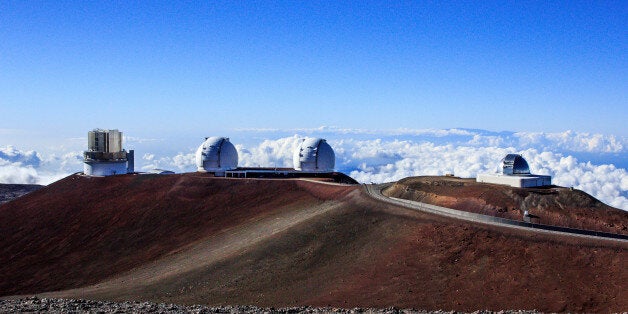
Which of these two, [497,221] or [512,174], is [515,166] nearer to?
[512,174]

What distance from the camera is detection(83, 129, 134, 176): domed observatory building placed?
58688 mm

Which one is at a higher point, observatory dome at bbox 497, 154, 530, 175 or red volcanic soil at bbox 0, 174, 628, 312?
observatory dome at bbox 497, 154, 530, 175

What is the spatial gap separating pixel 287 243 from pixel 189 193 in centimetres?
1863

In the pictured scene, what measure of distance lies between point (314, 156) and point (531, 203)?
83.4 ft

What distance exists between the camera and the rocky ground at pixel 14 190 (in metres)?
78.5

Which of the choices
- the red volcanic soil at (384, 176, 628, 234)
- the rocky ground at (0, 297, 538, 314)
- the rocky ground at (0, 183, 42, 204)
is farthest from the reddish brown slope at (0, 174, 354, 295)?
the rocky ground at (0, 183, 42, 204)

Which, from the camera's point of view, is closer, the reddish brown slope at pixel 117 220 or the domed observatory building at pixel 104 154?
the reddish brown slope at pixel 117 220

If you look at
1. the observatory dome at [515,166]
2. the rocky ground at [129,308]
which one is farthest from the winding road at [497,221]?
the rocky ground at [129,308]

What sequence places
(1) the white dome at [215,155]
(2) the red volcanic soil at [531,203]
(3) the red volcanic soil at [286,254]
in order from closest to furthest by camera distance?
(3) the red volcanic soil at [286,254] < (2) the red volcanic soil at [531,203] < (1) the white dome at [215,155]

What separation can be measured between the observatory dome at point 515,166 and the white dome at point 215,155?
2820 centimetres

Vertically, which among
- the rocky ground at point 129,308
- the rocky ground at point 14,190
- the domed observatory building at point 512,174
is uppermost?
the domed observatory building at point 512,174

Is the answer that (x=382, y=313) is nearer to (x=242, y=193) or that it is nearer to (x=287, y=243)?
(x=287, y=243)

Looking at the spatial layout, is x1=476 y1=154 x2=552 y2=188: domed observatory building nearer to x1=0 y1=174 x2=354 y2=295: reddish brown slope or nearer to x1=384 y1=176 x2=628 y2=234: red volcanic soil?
x1=384 y1=176 x2=628 y2=234: red volcanic soil

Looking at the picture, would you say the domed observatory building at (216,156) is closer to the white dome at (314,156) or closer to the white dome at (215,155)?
the white dome at (215,155)
